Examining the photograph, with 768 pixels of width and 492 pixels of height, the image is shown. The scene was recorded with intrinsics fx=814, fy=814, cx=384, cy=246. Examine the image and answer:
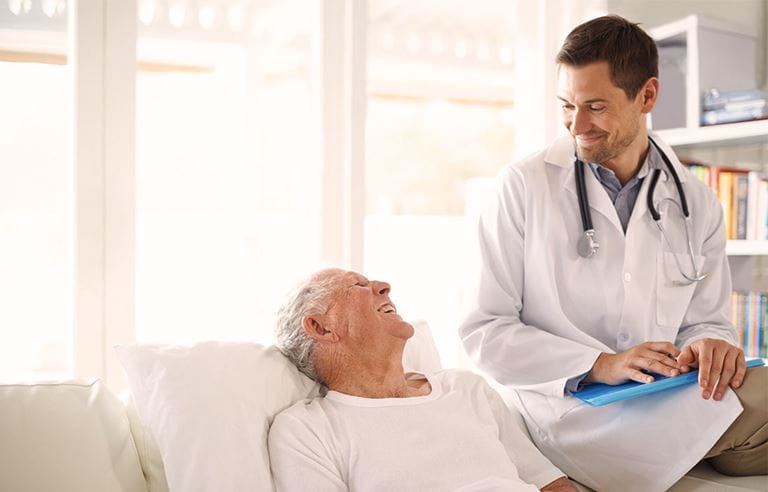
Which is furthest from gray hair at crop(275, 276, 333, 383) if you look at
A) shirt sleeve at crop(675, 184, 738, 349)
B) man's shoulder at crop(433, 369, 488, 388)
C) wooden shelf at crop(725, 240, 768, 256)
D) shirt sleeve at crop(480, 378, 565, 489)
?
wooden shelf at crop(725, 240, 768, 256)

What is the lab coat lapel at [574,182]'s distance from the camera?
2029 mm

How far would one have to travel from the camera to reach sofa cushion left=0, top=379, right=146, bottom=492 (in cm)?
142

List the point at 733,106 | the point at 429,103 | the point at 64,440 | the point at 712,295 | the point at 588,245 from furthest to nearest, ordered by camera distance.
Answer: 1. the point at 429,103
2. the point at 733,106
3. the point at 712,295
4. the point at 588,245
5. the point at 64,440

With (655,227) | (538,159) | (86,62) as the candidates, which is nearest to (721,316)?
(655,227)

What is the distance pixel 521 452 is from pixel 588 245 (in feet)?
1.76

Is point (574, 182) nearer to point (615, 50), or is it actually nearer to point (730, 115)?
point (615, 50)

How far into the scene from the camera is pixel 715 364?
5.61ft

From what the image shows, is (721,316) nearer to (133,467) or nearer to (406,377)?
(406,377)

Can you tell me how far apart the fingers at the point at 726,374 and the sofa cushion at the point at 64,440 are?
3.89 ft

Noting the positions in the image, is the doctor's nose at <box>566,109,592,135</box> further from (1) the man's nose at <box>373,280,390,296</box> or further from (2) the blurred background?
(1) the man's nose at <box>373,280,390,296</box>

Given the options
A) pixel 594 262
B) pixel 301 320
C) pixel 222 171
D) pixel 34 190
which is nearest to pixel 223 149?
pixel 222 171

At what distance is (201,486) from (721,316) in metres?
1.39

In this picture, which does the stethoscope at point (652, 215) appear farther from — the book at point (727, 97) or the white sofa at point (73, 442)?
the book at point (727, 97)

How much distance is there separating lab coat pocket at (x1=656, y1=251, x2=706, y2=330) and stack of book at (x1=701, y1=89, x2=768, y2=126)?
917mm
